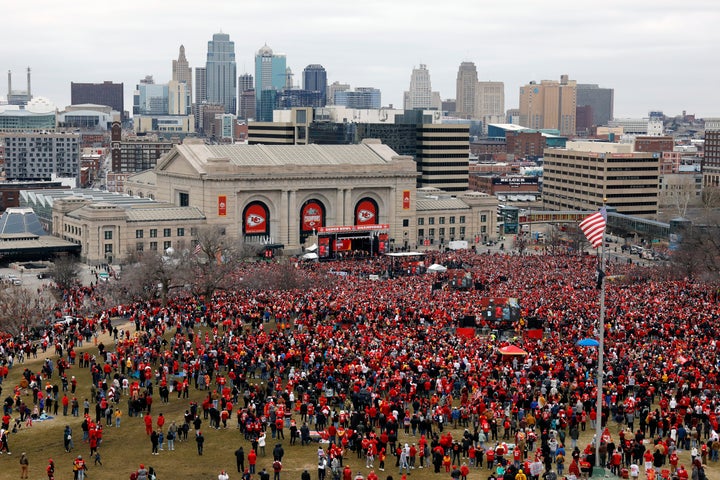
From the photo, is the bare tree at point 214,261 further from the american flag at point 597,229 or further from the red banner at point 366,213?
the american flag at point 597,229

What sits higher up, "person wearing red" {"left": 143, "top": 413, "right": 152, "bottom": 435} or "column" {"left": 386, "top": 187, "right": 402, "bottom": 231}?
"column" {"left": 386, "top": 187, "right": 402, "bottom": 231}

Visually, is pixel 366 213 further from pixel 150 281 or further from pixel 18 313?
pixel 18 313

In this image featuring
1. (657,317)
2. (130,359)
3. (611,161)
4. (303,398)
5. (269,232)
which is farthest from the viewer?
(611,161)

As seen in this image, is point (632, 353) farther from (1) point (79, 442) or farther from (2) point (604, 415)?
(1) point (79, 442)

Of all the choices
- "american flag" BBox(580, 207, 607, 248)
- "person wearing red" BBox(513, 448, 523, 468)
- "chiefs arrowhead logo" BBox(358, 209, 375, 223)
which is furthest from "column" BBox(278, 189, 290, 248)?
"person wearing red" BBox(513, 448, 523, 468)

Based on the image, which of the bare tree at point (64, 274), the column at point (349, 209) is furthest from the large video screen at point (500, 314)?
the column at point (349, 209)

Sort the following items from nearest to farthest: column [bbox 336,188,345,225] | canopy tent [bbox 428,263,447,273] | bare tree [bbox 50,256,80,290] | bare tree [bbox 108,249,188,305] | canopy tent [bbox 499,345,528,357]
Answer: canopy tent [bbox 499,345,528,357] → bare tree [bbox 108,249,188,305] → bare tree [bbox 50,256,80,290] → canopy tent [bbox 428,263,447,273] → column [bbox 336,188,345,225]

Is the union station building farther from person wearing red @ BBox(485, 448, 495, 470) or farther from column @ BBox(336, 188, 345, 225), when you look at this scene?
person wearing red @ BBox(485, 448, 495, 470)

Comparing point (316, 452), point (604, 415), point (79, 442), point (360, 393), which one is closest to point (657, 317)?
point (604, 415)
